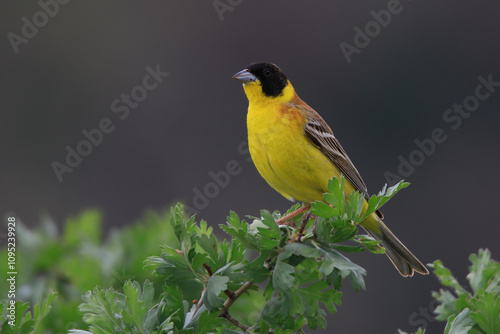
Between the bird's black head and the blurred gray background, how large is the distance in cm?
773

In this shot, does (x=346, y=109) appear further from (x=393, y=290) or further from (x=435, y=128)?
(x=393, y=290)

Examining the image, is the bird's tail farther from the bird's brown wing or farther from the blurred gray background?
the blurred gray background

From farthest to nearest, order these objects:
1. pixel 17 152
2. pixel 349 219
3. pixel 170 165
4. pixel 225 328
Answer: pixel 17 152 < pixel 170 165 < pixel 349 219 < pixel 225 328

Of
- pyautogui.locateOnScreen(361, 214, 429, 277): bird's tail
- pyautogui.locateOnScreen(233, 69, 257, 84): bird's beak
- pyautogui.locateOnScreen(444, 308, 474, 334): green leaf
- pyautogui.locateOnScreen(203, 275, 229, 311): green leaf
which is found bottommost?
pyautogui.locateOnScreen(361, 214, 429, 277): bird's tail

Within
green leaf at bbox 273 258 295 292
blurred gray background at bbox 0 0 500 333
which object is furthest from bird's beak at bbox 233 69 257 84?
blurred gray background at bbox 0 0 500 333

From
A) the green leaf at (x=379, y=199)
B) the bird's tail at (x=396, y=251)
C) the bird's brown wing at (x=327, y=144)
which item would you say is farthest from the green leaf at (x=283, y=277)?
the bird's brown wing at (x=327, y=144)

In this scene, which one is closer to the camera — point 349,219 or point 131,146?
point 349,219

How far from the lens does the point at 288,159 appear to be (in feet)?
11.5

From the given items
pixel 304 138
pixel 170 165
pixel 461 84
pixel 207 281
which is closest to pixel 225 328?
pixel 207 281

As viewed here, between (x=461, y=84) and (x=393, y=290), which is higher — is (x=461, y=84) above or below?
above

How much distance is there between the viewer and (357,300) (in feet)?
40.8

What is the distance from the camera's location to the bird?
3477 mm

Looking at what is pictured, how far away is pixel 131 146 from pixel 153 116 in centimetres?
100

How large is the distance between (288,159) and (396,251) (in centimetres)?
81
